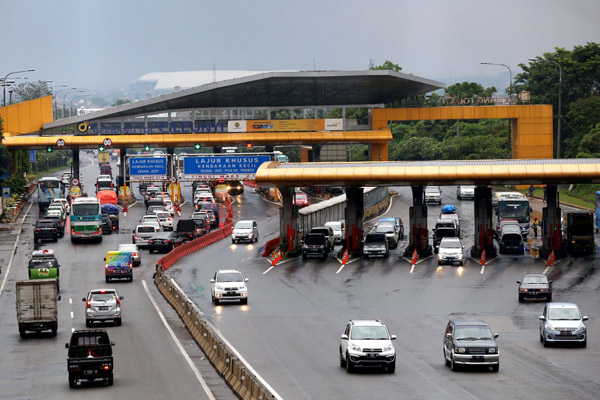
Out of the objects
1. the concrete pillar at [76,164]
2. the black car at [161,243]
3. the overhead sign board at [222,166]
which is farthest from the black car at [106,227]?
the concrete pillar at [76,164]

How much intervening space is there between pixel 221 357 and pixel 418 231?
130 feet

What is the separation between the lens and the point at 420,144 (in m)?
158

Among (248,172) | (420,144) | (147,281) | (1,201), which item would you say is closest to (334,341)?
(147,281)

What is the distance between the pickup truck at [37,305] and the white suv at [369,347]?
47.2 ft

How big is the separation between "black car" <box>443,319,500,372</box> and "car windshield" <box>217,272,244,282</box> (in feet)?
65.1

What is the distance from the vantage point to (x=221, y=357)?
3756 centimetres

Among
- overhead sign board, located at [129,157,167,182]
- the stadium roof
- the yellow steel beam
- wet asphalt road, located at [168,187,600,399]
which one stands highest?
the stadium roof

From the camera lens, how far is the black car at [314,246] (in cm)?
7400

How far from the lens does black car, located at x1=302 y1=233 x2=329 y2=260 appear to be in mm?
74000

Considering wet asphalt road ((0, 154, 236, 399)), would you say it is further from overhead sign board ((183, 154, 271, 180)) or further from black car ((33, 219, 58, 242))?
overhead sign board ((183, 154, 271, 180))

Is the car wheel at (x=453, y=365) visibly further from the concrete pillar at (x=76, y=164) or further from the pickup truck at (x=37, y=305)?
the concrete pillar at (x=76, y=164)

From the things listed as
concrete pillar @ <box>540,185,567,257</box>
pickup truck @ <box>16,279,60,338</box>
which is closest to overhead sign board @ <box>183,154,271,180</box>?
concrete pillar @ <box>540,185,567,257</box>

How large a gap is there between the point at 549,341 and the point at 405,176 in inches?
1246

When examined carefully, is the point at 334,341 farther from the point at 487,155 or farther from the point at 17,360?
the point at 487,155
